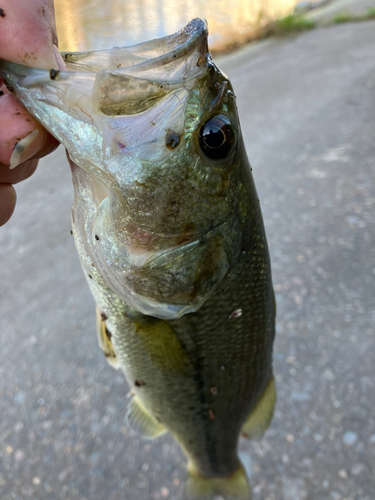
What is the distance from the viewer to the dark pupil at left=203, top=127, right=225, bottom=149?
75 centimetres

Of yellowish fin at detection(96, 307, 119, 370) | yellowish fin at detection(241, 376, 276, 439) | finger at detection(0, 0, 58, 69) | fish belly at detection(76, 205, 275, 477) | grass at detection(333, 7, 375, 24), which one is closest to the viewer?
finger at detection(0, 0, 58, 69)

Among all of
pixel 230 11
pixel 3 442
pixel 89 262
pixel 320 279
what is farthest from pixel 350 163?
pixel 230 11

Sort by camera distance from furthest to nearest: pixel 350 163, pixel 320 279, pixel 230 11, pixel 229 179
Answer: pixel 230 11 < pixel 350 163 < pixel 320 279 < pixel 229 179

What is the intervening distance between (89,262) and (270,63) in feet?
18.7

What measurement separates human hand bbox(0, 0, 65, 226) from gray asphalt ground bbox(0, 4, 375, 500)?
1.52 metres

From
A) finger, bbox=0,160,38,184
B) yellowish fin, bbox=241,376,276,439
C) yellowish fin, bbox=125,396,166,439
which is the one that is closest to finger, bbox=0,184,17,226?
finger, bbox=0,160,38,184

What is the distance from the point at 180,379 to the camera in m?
1.11

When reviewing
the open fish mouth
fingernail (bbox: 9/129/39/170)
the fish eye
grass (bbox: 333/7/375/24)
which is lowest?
grass (bbox: 333/7/375/24)

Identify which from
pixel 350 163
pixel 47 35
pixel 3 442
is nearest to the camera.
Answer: pixel 47 35

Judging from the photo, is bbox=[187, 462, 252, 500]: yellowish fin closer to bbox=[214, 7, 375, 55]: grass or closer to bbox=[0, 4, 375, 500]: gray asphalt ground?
bbox=[0, 4, 375, 500]: gray asphalt ground

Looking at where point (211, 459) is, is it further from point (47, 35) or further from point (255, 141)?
point (255, 141)

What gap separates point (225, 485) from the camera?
1.47m

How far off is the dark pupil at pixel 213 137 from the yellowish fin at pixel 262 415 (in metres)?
0.89

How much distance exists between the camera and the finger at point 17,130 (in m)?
0.72
